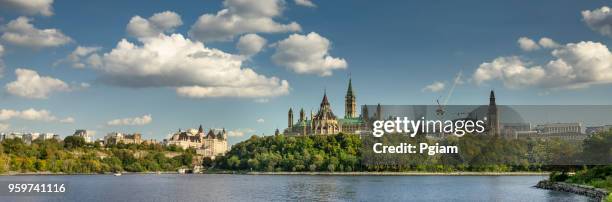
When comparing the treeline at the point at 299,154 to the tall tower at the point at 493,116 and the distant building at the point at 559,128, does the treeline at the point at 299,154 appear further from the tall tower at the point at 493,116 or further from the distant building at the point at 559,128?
the distant building at the point at 559,128

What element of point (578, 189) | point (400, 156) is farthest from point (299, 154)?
point (578, 189)

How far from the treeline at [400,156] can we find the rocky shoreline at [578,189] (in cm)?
2710

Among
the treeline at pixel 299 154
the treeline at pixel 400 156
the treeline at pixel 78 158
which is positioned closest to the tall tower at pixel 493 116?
the treeline at pixel 400 156

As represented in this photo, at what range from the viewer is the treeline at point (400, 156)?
125m

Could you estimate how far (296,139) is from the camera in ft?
529

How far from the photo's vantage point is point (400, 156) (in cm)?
13438

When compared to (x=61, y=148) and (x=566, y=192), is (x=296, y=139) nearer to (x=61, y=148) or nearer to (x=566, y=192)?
(x=61, y=148)

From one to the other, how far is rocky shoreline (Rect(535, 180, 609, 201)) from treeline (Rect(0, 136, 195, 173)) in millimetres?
105800

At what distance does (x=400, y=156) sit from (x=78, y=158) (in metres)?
79.0

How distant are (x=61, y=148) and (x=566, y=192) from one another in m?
137

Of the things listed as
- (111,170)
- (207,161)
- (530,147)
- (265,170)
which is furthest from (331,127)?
(530,147)

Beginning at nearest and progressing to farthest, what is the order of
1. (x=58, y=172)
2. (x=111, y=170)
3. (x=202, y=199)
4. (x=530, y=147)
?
1. (x=202, y=199)
2. (x=530, y=147)
3. (x=58, y=172)
4. (x=111, y=170)

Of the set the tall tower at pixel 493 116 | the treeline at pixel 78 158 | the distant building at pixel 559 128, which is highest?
the tall tower at pixel 493 116

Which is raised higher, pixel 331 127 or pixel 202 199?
pixel 331 127
